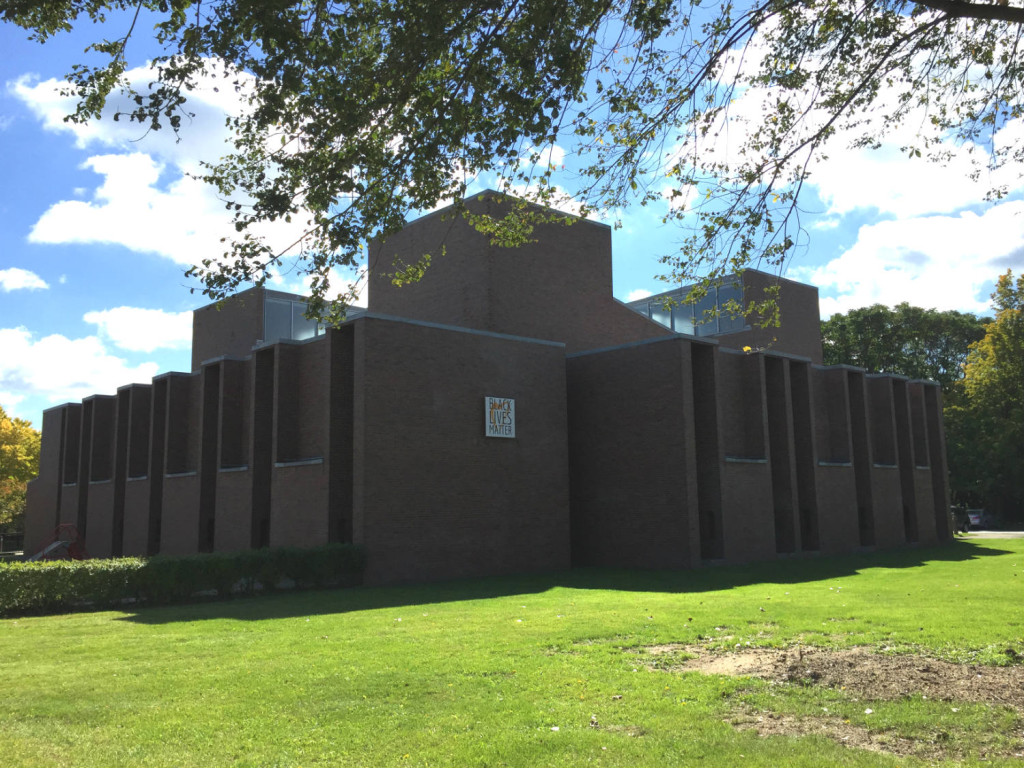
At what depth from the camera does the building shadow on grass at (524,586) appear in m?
17.3

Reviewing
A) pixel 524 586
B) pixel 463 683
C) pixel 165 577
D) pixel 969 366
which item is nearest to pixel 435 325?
pixel 524 586

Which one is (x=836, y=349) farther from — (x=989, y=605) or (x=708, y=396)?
(x=989, y=605)

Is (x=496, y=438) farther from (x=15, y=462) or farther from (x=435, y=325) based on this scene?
(x=15, y=462)

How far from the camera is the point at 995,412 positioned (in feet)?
187

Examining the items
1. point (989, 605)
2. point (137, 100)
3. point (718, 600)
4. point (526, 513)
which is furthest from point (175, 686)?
point (526, 513)

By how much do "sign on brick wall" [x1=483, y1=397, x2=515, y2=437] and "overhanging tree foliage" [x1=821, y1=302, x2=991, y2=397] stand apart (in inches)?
1676

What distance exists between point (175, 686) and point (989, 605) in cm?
1350

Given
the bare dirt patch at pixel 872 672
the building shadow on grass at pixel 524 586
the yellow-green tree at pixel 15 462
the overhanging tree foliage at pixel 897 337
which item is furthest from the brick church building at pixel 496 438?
the overhanging tree foliage at pixel 897 337

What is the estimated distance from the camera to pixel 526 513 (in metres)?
26.9

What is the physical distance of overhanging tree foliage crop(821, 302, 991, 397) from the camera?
6381cm

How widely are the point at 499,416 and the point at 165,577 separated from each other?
36.2 ft

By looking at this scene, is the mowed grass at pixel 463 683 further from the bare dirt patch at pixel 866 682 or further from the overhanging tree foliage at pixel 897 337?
the overhanging tree foliage at pixel 897 337

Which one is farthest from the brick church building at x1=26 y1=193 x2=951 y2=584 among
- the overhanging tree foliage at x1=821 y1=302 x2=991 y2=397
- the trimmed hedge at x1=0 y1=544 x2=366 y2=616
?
the overhanging tree foliage at x1=821 y1=302 x2=991 y2=397

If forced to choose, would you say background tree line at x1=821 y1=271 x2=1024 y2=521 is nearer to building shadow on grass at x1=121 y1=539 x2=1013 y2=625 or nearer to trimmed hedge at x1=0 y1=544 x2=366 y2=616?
building shadow on grass at x1=121 y1=539 x2=1013 y2=625
